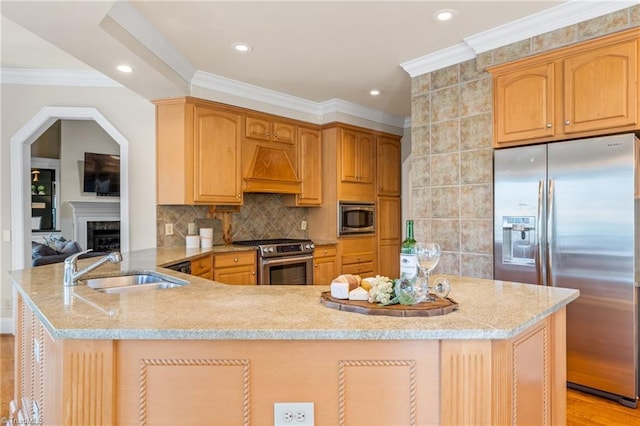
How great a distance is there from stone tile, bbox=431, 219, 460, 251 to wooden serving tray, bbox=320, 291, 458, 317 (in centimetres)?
197

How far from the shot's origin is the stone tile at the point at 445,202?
328 cm

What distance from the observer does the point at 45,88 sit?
381cm

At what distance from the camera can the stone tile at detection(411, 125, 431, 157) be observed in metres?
A: 3.46

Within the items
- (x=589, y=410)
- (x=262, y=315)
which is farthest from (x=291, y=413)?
(x=589, y=410)

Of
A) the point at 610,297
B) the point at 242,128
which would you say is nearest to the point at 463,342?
the point at 610,297

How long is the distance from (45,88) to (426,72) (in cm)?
368

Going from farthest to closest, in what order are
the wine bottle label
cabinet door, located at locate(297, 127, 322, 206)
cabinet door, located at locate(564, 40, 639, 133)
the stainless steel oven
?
cabinet door, located at locate(297, 127, 322, 206)
the stainless steel oven
cabinet door, located at locate(564, 40, 639, 133)
the wine bottle label

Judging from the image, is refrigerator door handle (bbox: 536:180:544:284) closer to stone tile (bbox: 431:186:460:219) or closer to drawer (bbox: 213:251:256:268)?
stone tile (bbox: 431:186:460:219)

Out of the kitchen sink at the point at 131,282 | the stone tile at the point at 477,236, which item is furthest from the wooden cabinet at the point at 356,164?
the kitchen sink at the point at 131,282

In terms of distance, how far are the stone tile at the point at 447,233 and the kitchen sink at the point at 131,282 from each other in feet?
7.35

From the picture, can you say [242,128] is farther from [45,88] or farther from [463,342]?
[463,342]

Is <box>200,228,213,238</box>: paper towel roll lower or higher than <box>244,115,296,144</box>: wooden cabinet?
lower

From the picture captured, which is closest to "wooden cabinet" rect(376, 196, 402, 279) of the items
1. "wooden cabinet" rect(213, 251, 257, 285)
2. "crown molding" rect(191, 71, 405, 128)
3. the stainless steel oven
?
"crown molding" rect(191, 71, 405, 128)

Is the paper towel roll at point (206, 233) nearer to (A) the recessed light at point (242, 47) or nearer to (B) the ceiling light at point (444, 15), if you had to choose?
(A) the recessed light at point (242, 47)
